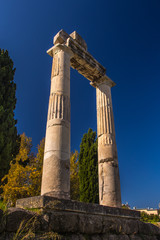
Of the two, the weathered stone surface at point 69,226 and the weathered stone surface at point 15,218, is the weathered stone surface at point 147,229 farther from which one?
the weathered stone surface at point 15,218

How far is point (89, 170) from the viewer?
17766 millimetres

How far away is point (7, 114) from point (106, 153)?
18.2 ft

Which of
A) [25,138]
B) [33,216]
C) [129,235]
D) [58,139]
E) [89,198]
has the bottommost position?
[129,235]

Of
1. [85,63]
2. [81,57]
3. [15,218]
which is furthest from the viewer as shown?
[85,63]

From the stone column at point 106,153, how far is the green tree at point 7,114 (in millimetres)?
4640

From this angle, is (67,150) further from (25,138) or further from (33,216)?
(25,138)

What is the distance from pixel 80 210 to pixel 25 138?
61.7 feet

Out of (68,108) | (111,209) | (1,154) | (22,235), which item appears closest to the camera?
(22,235)

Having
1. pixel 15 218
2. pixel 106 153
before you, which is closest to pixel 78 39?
pixel 106 153

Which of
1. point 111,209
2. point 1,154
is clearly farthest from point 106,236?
point 1,154

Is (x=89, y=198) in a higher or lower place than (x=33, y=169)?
lower

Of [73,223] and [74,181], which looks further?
[74,181]

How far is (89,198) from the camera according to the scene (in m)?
16.6

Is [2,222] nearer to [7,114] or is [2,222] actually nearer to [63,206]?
[63,206]
